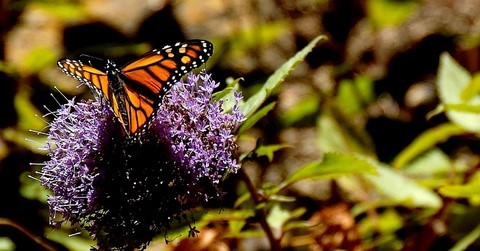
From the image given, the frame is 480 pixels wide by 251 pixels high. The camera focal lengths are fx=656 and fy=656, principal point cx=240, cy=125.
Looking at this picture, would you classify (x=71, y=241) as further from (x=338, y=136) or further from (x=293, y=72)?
(x=293, y=72)

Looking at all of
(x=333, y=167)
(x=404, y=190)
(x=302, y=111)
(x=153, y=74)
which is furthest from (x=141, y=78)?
(x=302, y=111)

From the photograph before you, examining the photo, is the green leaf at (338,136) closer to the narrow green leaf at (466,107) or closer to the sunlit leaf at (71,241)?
the narrow green leaf at (466,107)

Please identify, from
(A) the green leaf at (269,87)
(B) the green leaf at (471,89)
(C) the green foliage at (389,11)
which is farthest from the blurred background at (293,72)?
(A) the green leaf at (269,87)

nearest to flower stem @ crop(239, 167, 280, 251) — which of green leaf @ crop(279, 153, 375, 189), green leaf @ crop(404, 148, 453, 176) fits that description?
green leaf @ crop(279, 153, 375, 189)

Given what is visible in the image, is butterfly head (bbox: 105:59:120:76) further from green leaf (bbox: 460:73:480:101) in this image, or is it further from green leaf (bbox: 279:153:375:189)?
green leaf (bbox: 460:73:480:101)

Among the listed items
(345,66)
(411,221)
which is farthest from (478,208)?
(345,66)
